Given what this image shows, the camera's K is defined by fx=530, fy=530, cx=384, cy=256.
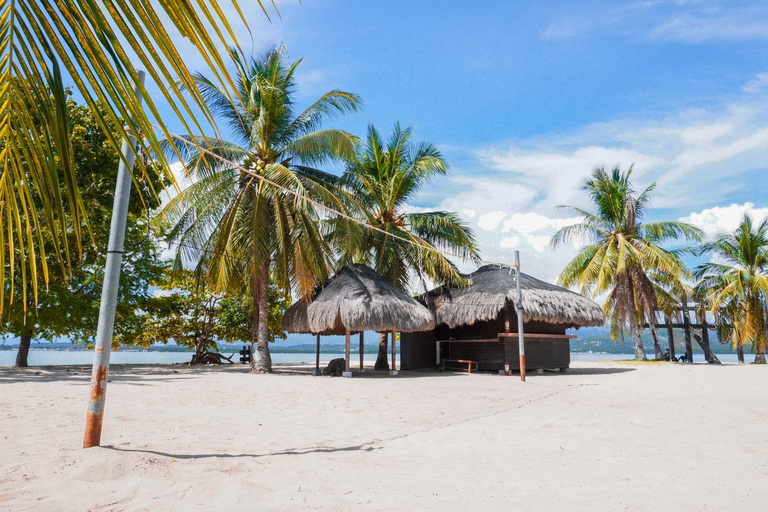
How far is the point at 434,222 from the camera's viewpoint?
17.7 meters


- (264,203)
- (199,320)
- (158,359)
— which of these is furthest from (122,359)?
(264,203)

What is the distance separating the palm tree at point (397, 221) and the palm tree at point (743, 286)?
39.7ft

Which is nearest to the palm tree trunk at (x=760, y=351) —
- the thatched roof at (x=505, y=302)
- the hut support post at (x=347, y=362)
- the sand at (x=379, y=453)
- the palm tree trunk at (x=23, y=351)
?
the thatched roof at (x=505, y=302)

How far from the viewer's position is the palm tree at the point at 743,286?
2177cm

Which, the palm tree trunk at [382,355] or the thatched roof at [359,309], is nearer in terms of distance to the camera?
the thatched roof at [359,309]

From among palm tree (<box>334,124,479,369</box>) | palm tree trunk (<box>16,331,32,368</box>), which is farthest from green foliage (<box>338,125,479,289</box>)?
palm tree trunk (<box>16,331,32,368</box>)

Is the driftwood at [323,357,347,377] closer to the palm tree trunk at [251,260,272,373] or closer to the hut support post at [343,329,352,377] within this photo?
the hut support post at [343,329,352,377]

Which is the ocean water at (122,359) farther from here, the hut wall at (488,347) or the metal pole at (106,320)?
the metal pole at (106,320)

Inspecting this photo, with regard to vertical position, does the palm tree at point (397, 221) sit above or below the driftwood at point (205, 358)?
above

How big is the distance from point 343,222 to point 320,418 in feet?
29.0

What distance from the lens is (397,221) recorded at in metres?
17.9

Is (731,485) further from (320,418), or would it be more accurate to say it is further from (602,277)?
(602,277)

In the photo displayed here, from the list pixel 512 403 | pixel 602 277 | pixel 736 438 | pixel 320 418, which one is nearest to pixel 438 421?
pixel 320 418

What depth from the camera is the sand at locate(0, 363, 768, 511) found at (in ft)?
11.3
